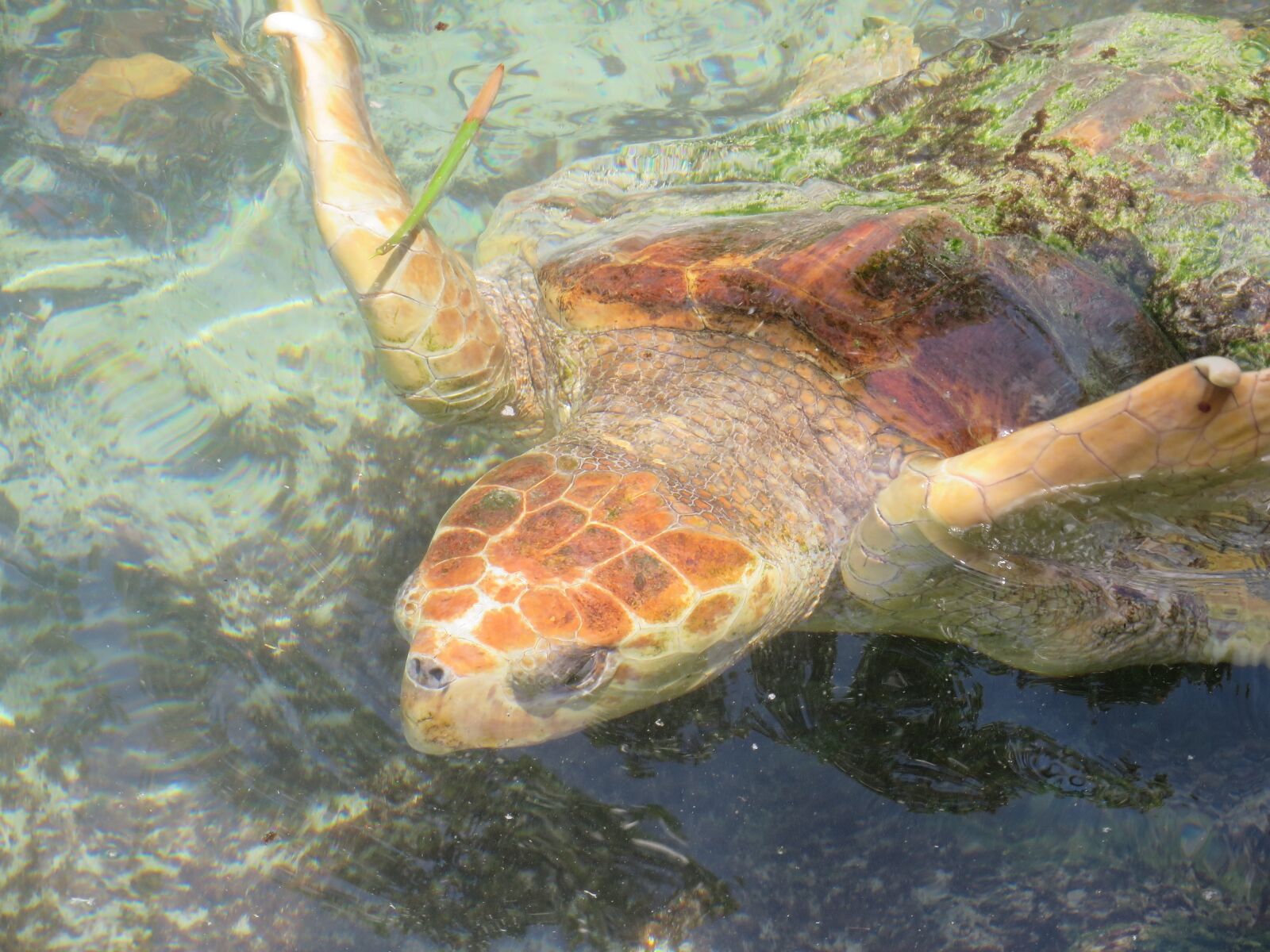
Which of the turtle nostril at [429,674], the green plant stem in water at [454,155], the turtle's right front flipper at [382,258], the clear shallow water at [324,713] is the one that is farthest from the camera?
the turtle's right front flipper at [382,258]

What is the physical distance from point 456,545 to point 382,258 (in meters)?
1.05

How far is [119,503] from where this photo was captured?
122 inches

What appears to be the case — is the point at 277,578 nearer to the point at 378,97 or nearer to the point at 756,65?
the point at 378,97

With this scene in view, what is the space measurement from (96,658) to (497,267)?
195 centimetres

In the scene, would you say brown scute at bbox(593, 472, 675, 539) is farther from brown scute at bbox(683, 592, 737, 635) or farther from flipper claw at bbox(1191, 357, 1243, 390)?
flipper claw at bbox(1191, 357, 1243, 390)

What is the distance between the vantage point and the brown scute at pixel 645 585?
6.05 feet

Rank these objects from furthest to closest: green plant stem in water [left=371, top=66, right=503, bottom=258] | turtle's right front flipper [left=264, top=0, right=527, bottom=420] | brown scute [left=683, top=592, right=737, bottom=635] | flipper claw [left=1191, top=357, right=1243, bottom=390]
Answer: turtle's right front flipper [left=264, top=0, right=527, bottom=420]
green plant stem in water [left=371, top=66, right=503, bottom=258]
brown scute [left=683, top=592, right=737, bottom=635]
flipper claw [left=1191, top=357, right=1243, bottom=390]

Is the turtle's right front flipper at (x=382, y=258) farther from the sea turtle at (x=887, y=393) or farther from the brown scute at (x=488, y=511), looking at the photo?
the brown scute at (x=488, y=511)

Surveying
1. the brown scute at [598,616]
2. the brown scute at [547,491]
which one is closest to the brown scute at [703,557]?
the brown scute at [598,616]

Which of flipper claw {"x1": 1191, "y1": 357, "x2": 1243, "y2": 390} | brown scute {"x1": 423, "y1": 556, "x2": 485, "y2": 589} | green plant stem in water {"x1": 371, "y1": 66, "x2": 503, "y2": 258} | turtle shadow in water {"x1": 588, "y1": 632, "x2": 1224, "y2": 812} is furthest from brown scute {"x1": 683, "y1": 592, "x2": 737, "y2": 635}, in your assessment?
green plant stem in water {"x1": 371, "y1": 66, "x2": 503, "y2": 258}

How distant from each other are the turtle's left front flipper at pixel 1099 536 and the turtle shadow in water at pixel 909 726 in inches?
4.5

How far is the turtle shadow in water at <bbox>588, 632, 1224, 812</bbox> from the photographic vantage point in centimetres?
229

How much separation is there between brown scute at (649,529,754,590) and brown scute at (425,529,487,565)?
41 cm

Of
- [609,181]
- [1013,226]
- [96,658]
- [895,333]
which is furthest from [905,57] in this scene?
[96,658]
